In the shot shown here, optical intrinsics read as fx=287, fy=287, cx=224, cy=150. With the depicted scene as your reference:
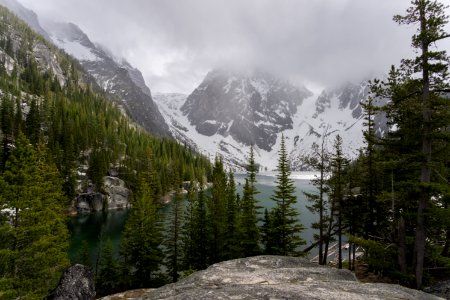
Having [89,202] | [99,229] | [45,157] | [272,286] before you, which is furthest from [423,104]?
[89,202]

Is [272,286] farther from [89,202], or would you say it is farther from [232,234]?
[89,202]

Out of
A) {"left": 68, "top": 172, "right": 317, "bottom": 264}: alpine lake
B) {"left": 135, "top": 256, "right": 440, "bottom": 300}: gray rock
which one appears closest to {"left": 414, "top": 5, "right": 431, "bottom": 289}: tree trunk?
{"left": 135, "top": 256, "right": 440, "bottom": 300}: gray rock

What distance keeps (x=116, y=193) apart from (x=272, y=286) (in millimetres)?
90973

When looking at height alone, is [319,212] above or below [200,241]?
above

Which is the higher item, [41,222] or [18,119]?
[18,119]

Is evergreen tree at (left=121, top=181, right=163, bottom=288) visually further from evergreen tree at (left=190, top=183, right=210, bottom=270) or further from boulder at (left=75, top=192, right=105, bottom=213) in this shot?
boulder at (left=75, top=192, right=105, bottom=213)

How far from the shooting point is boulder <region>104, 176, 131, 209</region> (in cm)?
8881

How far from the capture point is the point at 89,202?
8275cm

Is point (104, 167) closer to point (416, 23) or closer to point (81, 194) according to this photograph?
point (81, 194)

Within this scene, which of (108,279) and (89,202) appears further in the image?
(89,202)

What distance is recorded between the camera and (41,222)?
2295 cm

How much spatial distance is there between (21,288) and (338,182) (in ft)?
91.1

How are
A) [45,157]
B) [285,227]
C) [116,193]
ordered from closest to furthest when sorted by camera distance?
1. [285,227]
2. [45,157]
3. [116,193]

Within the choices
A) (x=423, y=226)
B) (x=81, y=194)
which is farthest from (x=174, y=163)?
(x=423, y=226)
